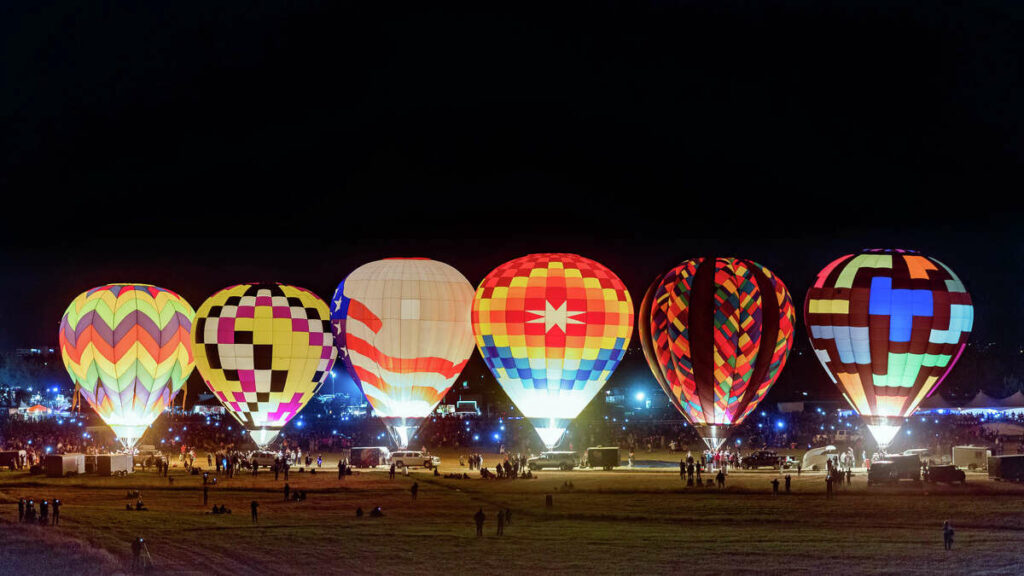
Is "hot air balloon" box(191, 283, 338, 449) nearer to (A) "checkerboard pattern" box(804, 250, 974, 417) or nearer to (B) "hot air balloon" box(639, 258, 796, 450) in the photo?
(B) "hot air balloon" box(639, 258, 796, 450)

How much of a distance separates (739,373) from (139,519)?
546 inches

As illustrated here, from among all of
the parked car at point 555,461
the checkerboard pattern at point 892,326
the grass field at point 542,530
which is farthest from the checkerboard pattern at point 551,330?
the checkerboard pattern at point 892,326

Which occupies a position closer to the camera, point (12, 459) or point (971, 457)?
point (971, 457)

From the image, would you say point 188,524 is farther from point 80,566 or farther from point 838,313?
point 838,313

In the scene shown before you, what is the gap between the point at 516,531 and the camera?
1970 centimetres

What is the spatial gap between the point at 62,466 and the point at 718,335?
16089 millimetres

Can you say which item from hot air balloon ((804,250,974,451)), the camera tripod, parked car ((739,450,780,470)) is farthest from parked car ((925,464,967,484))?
the camera tripod

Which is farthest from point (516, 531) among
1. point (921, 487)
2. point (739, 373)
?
point (739, 373)

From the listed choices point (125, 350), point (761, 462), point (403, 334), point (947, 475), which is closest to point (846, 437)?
point (761, 462)

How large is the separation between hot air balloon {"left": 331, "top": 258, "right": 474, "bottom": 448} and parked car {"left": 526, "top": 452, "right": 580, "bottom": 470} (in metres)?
3.32

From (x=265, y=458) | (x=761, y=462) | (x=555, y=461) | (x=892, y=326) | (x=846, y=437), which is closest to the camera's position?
(x=892, y=326)

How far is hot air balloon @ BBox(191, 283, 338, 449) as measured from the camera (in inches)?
1302

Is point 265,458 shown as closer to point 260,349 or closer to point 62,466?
point 260,349

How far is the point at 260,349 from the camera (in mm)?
33000
